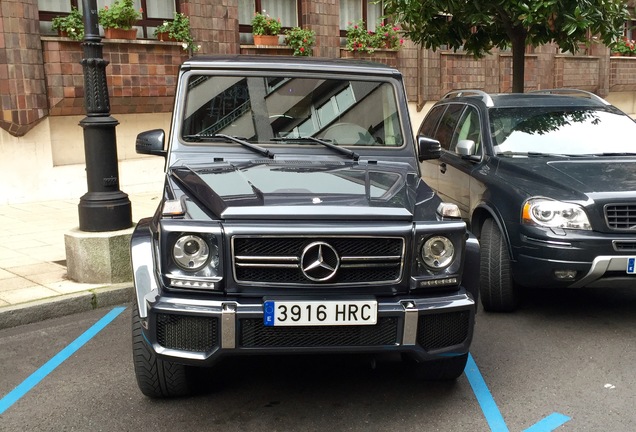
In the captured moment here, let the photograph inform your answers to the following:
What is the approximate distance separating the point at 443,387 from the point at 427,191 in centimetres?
113

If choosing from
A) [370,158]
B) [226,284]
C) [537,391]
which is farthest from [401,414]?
[370,158]

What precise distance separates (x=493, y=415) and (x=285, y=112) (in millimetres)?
2268

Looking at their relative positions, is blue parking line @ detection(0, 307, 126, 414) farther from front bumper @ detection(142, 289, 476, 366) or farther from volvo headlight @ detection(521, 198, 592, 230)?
volvo headlight @ detection(521, 198, 592, 230)

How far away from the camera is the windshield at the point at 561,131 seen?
6.29m

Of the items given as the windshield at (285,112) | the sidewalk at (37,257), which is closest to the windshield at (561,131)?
the windshield at (285,112)

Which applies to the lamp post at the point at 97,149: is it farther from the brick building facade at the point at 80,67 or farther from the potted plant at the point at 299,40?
the potted plant at the point at 299,40

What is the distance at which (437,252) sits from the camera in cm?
363

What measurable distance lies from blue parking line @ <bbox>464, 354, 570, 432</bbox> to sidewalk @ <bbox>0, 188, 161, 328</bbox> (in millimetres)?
3137

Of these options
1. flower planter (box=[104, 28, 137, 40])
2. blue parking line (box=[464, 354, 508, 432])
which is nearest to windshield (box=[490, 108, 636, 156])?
blue parking line (box=[464, 354, 508, 432])

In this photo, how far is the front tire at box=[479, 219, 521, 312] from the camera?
18.0ft

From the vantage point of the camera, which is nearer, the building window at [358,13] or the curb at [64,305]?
the curb at [64,305]

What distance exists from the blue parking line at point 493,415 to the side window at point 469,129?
285 cm

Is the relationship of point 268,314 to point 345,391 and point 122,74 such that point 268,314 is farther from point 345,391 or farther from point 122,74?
point 122,74

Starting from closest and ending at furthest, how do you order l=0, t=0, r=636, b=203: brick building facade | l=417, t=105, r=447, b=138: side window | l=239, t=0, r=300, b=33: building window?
l=417, t=105, r=447, b=138: side window
l=0, t=0, r=636, b=203: brick building facade
l=239, t=0, r=300, b=33: building window
